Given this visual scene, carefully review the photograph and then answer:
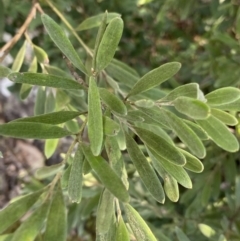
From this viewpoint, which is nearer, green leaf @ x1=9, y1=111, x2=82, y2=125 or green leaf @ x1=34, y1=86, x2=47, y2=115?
green leaf @ x1=9, y1=111, x2=82, y2=125

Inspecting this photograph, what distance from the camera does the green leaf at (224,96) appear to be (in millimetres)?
629

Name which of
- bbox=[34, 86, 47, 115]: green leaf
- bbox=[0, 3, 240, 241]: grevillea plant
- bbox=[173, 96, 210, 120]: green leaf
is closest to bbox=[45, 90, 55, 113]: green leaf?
bbox=[34, 86, 47, 115]: green leaf

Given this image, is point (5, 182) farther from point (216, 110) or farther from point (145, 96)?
point (216, 110)

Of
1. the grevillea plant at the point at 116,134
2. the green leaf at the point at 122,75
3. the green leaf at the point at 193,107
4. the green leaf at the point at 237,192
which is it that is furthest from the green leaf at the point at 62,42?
the green leaf at the point at 237,192

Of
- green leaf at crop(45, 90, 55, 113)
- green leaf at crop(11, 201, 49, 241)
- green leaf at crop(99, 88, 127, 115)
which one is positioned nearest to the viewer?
green leaf at crop(99, 88, 127, 115)

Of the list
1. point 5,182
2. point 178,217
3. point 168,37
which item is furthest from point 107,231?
point 5,182

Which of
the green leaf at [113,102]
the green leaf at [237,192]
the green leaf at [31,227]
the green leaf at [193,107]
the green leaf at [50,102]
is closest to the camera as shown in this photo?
the green leaf at [193,107]

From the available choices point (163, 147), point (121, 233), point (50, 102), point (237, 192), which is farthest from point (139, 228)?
point (237, 192)

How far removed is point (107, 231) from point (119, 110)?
0.18 metres

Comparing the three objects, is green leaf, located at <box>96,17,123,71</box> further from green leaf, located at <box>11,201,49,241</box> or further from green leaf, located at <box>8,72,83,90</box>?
green leaf, located at <box>11,201,49,241</box>

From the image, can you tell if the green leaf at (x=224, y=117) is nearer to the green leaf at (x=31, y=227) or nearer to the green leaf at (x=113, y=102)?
the green leaf at (x=113, y=102)

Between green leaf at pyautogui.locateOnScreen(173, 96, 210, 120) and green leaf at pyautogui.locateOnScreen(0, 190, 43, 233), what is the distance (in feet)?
1.13

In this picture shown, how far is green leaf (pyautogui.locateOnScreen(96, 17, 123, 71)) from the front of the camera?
2.27 feet

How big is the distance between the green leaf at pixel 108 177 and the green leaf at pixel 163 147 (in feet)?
Result: 0.25
